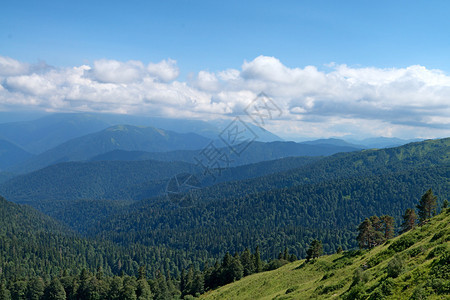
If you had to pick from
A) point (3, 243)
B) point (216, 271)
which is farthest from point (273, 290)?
point (3, 243)

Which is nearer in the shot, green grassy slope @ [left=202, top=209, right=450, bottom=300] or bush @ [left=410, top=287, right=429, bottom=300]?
bush @ [left=410, top=287, right=429, bottom=300]

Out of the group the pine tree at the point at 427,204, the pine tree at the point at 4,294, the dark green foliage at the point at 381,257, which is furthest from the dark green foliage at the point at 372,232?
the pine tree at the point at 4,294

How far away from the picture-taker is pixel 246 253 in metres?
96.4

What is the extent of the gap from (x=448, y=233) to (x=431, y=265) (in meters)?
11.7

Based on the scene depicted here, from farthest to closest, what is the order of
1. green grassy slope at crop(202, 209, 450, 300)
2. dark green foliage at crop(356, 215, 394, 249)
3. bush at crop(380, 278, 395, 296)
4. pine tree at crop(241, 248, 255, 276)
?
pine tree at crop(241, 248, 255, 276), dark green foliage at crop(356, 215, 394, 249), bush at crop(380, 278, 395, 296), green grassy slope at crop(202, 209, 450, 300)

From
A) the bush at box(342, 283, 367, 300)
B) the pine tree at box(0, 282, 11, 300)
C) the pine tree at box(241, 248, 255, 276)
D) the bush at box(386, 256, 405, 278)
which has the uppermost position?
the bush at box(386, 256, 405, 278)

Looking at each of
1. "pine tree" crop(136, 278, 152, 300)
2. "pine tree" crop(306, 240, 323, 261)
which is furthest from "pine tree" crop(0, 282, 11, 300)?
"pine tree" crop(306, 240, 323, 261)

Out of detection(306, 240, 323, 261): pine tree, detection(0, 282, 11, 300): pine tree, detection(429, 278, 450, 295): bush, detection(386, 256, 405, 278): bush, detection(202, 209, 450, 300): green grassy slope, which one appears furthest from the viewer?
detection(0, 282, 11, 300): pine tree

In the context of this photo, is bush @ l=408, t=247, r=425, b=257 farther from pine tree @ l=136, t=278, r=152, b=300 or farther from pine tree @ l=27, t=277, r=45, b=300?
pine tree @ l=27, t=277, r=45, b=300

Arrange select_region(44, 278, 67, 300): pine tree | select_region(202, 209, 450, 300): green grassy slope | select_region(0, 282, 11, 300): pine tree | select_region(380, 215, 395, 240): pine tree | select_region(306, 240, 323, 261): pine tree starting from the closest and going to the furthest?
select_region(202, 209, 450, 300): green grassy slope
select_region(306, 240, 323, 261): pine tree
select_region(380, 215, 395, 240): pine tree
select_region(0, 282, 11, 300): pine tree
select_region(44, 278, 67, 300): pine tree

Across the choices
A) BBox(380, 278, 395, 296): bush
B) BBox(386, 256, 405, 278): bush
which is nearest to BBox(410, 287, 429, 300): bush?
BBox(380, 278, 395, 296): bush

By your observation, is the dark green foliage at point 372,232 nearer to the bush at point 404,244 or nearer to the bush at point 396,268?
the bush at point 404,244

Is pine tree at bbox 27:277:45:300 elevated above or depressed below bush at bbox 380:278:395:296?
below

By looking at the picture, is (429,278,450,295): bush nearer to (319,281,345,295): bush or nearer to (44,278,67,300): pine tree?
(319,281,345,295): bush
